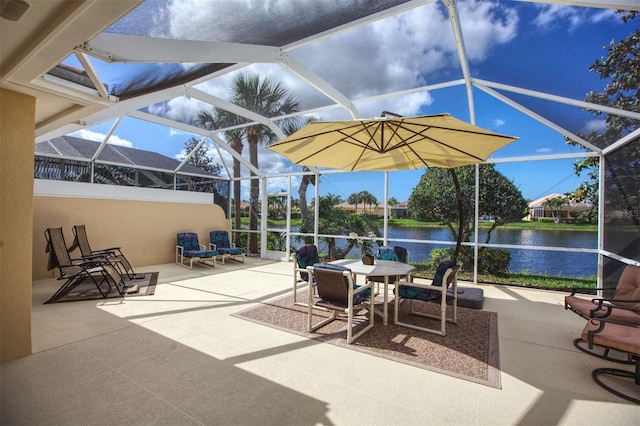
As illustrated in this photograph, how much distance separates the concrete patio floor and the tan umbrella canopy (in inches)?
97.8

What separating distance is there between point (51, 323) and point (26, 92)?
113 inches

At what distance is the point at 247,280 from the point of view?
6.75m

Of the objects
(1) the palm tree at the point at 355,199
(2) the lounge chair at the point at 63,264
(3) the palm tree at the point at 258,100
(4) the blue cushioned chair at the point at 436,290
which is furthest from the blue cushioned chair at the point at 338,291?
(3) the palm tree at the point at 258,100

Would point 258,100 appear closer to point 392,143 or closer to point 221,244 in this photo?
point 221,244

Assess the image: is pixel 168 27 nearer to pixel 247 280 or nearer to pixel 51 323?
pixel 51 323

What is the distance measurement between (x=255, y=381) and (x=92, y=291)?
4.67 meters

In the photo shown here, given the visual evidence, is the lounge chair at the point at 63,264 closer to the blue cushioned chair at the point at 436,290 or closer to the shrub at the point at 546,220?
the blue cushioned chair at the point at 436,290

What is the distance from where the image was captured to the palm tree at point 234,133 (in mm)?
9411

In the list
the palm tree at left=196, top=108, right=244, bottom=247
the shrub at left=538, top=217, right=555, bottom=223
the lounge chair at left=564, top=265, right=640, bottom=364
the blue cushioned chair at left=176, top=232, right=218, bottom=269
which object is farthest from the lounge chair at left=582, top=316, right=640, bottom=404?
the palm tree at left=196, top=108, right=244, bottom=247

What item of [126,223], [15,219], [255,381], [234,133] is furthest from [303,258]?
[234,133]

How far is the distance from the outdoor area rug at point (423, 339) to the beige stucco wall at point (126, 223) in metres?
5.32

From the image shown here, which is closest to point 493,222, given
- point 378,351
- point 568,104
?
point 568,104

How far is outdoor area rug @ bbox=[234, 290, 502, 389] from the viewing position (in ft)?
9.73

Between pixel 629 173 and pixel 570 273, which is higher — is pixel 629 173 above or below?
above
